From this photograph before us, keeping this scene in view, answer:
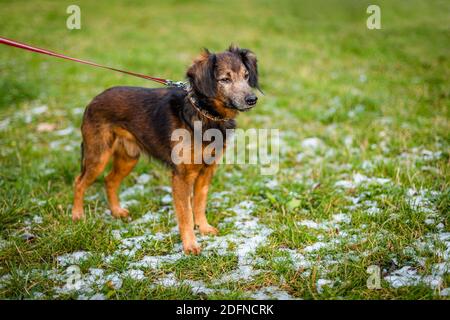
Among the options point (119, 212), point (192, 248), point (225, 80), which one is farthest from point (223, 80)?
point (119, 212)

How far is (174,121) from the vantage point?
13.8 ft

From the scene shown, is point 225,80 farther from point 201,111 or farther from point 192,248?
point 192,248

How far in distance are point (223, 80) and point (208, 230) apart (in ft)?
5.30

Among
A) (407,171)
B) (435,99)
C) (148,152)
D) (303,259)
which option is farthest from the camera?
(435,99)

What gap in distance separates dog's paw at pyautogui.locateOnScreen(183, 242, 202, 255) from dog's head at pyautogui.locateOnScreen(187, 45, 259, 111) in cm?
143

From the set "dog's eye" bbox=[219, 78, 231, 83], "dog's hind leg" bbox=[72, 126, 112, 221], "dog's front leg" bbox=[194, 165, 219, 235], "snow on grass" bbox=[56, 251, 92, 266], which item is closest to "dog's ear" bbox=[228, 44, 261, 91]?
"dog's eye" bbox=[219, 78, 231, 83]

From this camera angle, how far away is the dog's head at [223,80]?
397cm

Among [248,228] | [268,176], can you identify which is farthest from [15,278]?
[268,176]

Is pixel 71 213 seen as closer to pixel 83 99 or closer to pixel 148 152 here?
pixel 148 152

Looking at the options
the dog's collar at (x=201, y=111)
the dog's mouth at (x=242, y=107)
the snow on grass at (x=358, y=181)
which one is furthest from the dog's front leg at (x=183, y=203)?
the snow on grass at (x=358, y=181)

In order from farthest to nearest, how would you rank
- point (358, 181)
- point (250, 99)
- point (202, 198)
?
point (358, 181), point (202, 198), point (250, 99)

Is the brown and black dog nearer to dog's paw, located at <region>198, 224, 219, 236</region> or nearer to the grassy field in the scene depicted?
dog's paw, located at <region>198, 224, 219, 236</region>

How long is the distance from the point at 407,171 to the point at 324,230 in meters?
1.53
